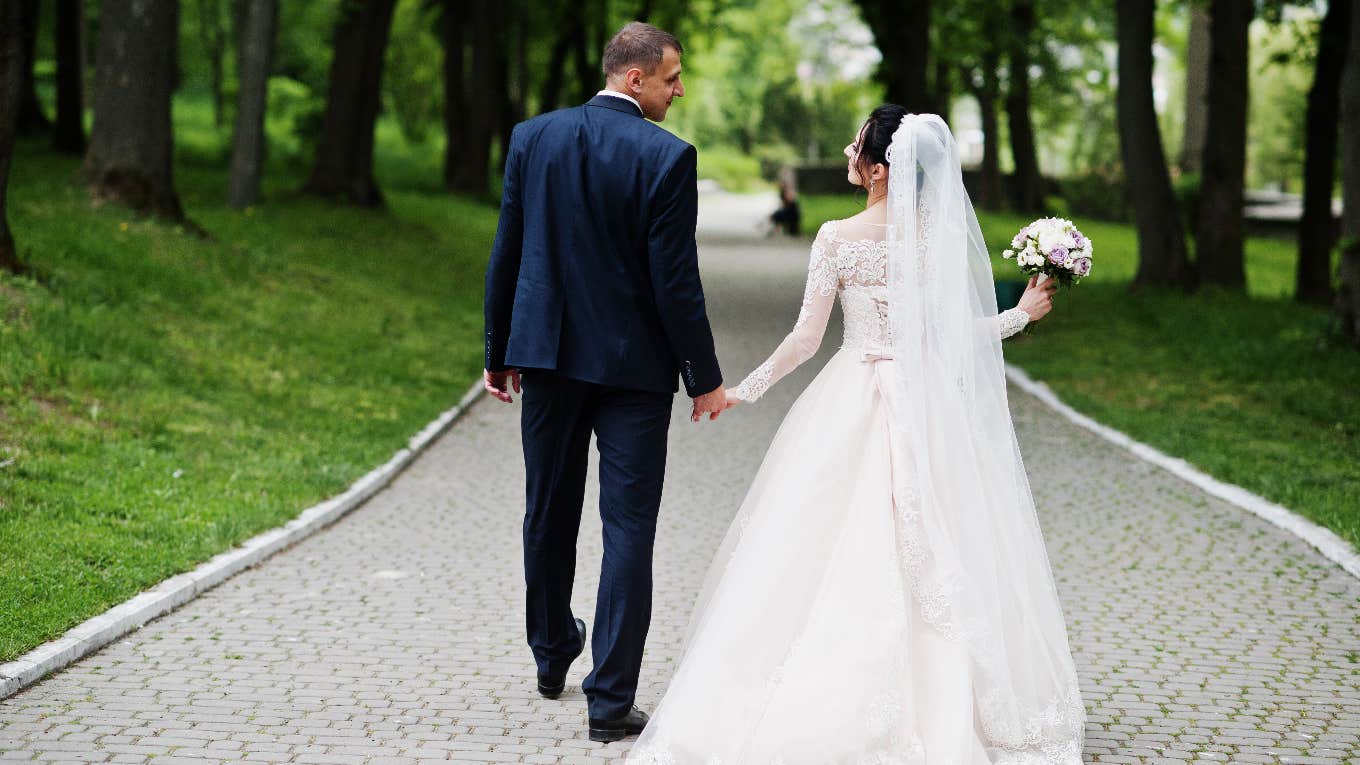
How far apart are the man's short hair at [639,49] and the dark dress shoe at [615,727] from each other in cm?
223

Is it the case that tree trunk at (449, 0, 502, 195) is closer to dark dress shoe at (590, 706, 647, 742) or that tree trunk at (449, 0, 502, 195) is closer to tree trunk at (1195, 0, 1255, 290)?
tree trunk at (1195, 0, 1255, 290)

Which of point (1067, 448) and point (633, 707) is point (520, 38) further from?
point (633, 707)

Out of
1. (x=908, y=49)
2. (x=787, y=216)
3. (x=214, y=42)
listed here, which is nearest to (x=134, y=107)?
(x=908, y=49)

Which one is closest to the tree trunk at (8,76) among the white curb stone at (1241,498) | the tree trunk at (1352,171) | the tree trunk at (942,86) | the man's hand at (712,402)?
the man's hand at (712,402)

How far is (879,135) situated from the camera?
5.25m

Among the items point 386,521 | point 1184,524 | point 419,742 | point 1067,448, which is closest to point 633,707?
point 419,742

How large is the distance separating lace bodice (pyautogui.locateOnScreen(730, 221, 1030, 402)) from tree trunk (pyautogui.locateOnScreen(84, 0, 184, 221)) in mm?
12626

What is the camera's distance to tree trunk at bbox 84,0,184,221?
15.8 m

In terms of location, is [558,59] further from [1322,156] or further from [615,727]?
[615,727]

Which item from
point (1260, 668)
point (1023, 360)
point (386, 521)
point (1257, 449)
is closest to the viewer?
point (1260, 668)

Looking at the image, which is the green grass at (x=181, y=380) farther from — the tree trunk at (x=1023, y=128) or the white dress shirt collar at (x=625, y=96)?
the tree trunk at (x=1023, y=128)

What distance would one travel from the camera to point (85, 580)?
6.83 meters

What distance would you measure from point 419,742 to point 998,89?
31875 millimetres

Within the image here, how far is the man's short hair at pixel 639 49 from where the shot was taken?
5129 mm
